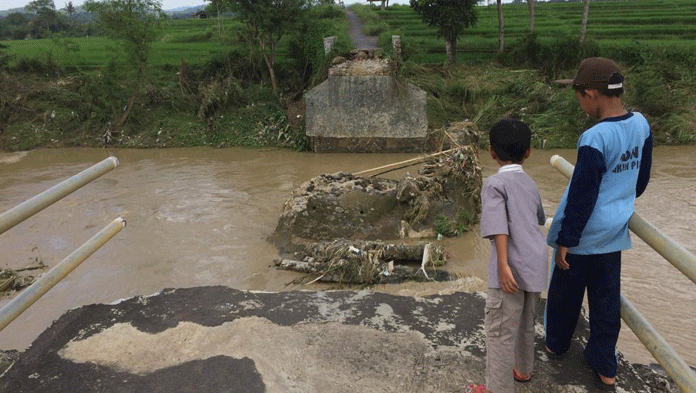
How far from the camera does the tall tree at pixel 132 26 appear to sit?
44.4 feet

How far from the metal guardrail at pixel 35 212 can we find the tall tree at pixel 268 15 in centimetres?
1224

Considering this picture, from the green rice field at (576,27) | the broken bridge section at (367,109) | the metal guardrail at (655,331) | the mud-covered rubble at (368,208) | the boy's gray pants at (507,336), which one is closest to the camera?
the metal guardrail at (655,331)

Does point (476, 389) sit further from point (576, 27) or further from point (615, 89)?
point (576, 27)

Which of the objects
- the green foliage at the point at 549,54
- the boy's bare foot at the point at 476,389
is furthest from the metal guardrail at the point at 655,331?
the green foliage at the point at 549,54

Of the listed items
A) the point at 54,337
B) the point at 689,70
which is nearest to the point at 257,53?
the point at 689,70

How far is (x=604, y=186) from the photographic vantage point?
226 centimetres

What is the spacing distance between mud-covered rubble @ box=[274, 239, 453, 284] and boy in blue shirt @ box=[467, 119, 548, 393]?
10.6 feet

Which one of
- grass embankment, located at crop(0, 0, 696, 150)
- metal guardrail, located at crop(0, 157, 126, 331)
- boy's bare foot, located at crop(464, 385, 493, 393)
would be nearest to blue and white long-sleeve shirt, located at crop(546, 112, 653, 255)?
boy's bare foot, located at crop(464, 385, 493, 393)

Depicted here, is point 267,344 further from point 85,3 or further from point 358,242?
point 85,3

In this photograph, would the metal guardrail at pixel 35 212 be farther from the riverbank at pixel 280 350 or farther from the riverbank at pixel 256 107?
the riverbank at pixel 256 107

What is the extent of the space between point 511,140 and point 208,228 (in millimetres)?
6003

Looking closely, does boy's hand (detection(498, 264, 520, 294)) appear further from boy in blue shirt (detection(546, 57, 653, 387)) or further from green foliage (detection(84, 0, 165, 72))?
green foliage (detection(84, 0, 165, 72))

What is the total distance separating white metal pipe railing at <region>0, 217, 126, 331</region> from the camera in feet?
6.98

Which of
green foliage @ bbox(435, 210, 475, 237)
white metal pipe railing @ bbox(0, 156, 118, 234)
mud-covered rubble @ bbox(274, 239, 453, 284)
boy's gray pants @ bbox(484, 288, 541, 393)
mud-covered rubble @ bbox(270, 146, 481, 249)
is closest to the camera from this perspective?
white metal pipe railing @ bbox(0, 156, 118, 234)
